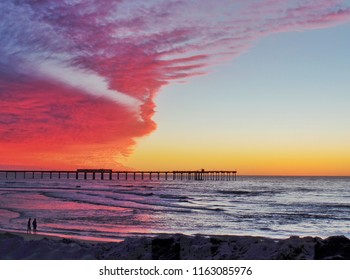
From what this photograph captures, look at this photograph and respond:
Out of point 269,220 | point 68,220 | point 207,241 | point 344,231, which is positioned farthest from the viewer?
point 269,220

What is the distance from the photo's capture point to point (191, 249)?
927cm

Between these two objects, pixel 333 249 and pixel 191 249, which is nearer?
pixel 333 249

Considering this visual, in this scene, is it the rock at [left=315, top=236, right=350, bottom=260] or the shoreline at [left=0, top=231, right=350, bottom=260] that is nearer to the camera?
the rock at [left=315, top=236, right=350, bottom=260]

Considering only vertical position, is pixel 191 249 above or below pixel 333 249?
below

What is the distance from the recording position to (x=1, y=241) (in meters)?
10.3

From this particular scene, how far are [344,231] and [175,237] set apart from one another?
22522 millimetres

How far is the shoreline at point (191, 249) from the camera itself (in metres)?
8.50

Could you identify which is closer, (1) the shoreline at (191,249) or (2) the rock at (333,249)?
(2) the rock at (333,249)

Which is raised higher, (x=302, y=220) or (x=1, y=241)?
(x=1, y=241)

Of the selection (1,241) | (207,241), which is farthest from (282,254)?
(1,241)

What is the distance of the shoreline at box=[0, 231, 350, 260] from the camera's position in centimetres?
850
